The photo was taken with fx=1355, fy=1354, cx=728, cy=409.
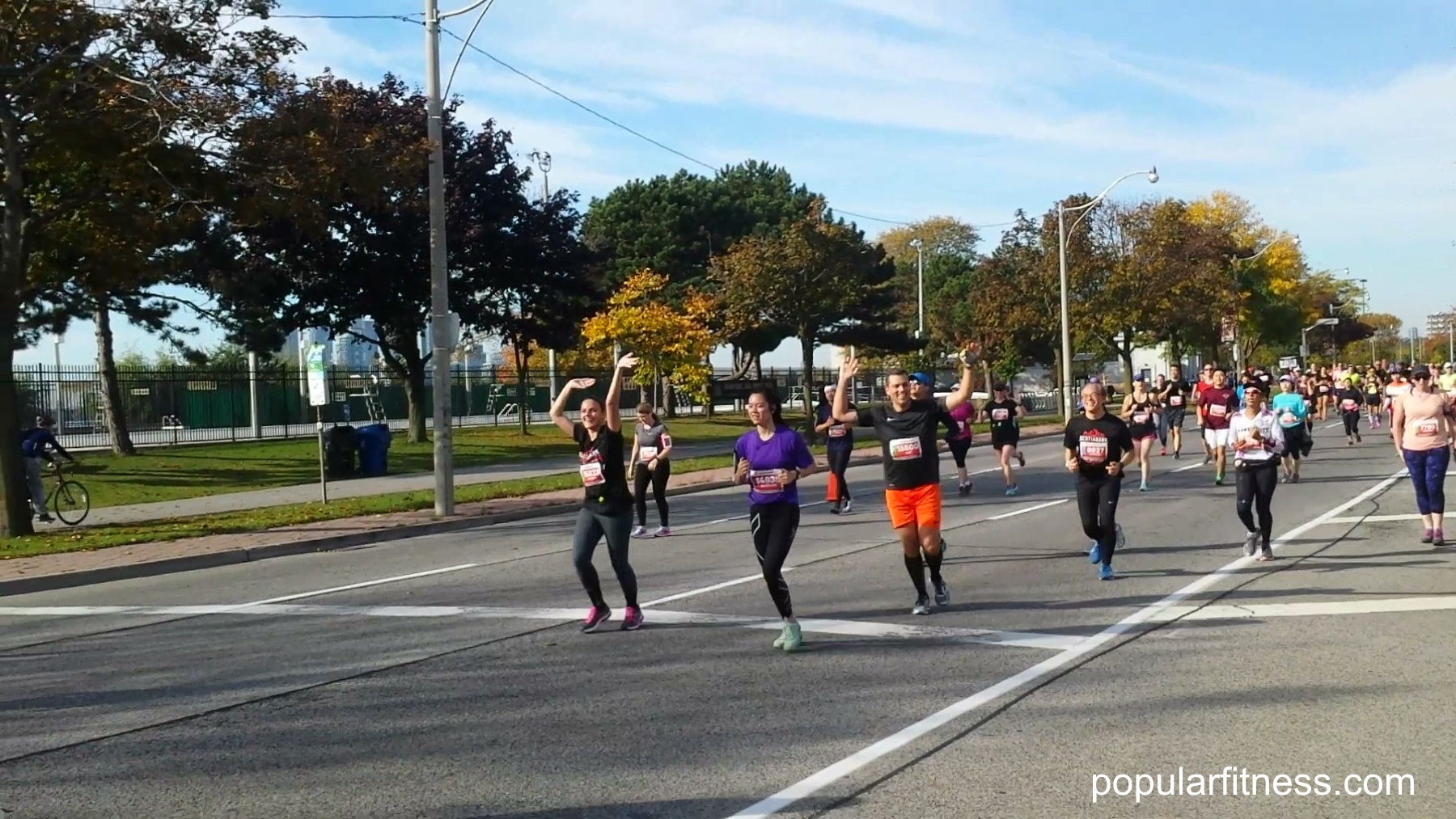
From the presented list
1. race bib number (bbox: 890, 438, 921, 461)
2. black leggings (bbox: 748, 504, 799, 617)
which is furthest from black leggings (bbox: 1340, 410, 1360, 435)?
black leggings (bbox: 748, 504, 799, 617)

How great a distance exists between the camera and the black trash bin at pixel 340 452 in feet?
93.0

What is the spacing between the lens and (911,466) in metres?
9.38

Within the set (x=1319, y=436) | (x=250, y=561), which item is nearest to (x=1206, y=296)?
(x=1319, y=436)

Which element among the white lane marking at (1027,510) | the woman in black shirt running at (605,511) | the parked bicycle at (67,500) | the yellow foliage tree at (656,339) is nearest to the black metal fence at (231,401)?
the yellow foliage tree at (656,339)

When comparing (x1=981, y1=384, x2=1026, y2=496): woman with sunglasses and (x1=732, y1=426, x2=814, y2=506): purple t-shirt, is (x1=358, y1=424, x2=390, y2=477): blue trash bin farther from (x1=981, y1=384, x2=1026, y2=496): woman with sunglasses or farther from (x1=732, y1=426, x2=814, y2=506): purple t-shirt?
(x1=732, y1=426, x2=814, y2=506): purple t-shirt

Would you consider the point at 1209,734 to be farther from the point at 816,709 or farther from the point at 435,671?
the point at 435,671

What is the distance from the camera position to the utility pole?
19.5 m

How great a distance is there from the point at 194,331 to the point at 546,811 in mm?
22180

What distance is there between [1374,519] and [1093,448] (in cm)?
612

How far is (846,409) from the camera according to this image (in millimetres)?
10180

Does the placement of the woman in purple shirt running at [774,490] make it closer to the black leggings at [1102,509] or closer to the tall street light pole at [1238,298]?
the black leggings at [1102,509]

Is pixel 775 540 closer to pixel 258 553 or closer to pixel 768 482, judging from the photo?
pixel 768 482

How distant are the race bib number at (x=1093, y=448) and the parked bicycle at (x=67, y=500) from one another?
15.0 metres

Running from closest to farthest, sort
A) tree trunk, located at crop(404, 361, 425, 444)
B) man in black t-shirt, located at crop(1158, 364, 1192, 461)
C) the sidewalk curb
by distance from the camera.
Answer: the sidewalk curb
man in black t-shirt, located at crop(1158, 364, 1192, 461)
tree trunk, located at crop(404, 361, 425, 444)
